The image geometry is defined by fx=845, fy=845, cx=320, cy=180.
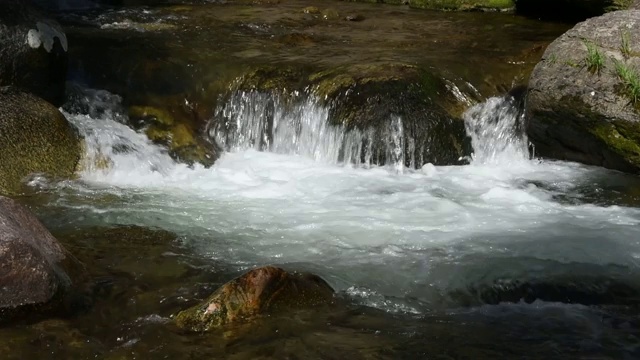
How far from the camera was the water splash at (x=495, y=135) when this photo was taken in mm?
8969

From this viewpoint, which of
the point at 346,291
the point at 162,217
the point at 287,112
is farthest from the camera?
the point at 287,112

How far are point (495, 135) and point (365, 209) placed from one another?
2441 mm

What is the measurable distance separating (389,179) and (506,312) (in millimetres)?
3247

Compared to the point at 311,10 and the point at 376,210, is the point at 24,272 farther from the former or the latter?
the point at 311,10

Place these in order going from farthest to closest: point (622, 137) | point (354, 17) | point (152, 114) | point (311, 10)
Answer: point (311, 10)
point (354, 17)
point (152, 114)
point (622, 137)

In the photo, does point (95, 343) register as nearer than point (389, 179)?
Yes

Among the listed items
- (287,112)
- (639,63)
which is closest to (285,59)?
(287,112)

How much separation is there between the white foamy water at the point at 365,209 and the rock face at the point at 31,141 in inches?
11.3

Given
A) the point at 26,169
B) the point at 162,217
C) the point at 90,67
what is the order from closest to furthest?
the point at 162,217 < the point at 26,169 < the point at 90,67

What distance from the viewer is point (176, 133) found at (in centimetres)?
910

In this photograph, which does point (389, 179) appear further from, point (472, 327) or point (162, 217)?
point (472, 327)

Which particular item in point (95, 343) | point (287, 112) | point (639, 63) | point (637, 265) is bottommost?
point (95, 343)

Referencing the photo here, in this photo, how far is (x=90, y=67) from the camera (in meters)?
9.91

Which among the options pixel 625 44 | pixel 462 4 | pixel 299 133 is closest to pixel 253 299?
pixel 299 133
